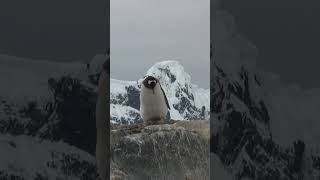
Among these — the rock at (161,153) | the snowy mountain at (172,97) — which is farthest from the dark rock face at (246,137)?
the snowy mountain at (172,97)

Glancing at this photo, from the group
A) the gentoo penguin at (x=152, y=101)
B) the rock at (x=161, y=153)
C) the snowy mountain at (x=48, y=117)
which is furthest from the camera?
the gentoo penguin at (x=152, y=101)

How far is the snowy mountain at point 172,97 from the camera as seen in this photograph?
19.4 ft

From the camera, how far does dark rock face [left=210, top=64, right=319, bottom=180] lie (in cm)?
338

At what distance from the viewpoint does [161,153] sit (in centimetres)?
495

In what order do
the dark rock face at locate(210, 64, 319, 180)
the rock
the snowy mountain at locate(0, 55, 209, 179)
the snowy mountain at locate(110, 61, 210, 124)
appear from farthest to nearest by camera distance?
1. the snowy mountain at locate(110, 61, 210, 124)
2. the rock
3. the dark rock face at locate(210, 64, 319, 180)
4. the snowy mountain at locate(0, 55, 209, 179)

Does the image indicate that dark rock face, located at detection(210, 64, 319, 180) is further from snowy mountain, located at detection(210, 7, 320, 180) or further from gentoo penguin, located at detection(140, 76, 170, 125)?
gentoo penguin, located at detection(140, 76, 170, 125)

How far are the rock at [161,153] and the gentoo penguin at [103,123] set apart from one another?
1.51m

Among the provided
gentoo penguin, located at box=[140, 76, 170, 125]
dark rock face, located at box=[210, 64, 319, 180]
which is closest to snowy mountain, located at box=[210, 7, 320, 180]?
dark rock face, located at box=[210, 64, 319, 180]

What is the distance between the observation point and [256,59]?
134 inches

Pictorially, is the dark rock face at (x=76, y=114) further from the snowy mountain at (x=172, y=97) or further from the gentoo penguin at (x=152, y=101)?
the snowy mountain at (x=172, y=97)

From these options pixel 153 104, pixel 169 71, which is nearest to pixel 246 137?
pixel 153 104

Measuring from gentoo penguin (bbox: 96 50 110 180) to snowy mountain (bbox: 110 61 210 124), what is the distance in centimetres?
236

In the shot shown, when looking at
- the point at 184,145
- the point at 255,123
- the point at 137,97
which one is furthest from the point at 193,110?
the point at 255,123

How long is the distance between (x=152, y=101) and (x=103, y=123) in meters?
2.32
